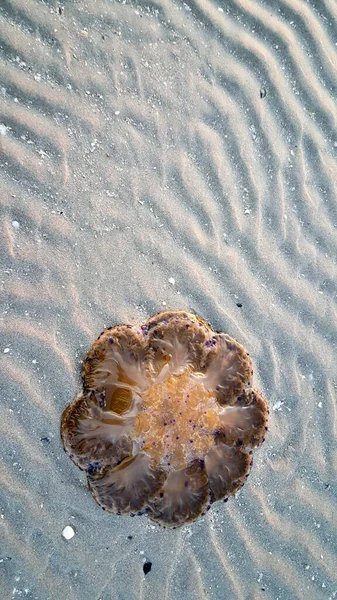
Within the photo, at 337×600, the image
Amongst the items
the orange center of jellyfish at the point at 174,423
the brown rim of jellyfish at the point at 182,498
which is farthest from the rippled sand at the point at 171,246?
the orange center of jellyfish at the point at 174,423

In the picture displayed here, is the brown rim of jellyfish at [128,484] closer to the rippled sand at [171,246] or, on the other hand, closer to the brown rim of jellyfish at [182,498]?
the brown rim of jellyfish at [182,498]

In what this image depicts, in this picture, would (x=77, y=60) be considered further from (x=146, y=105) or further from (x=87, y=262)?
(x=87, y=262)

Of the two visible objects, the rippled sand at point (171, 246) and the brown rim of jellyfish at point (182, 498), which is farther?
the rippled sand at point (171, 246)

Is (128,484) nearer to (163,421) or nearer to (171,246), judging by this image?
(163,421)

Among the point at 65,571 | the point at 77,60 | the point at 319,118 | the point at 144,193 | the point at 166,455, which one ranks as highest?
the point at 319,118

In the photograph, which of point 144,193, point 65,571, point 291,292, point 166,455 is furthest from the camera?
point 291,292

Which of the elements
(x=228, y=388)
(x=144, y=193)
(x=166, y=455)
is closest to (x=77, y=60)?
(x=144, y=193)

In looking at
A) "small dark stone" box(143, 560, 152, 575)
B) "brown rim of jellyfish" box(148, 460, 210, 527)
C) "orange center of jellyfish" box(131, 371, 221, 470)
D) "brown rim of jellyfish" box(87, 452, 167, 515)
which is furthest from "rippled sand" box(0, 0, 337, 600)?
"orange center of jellyfish" box(131, 371, 221, 470)
